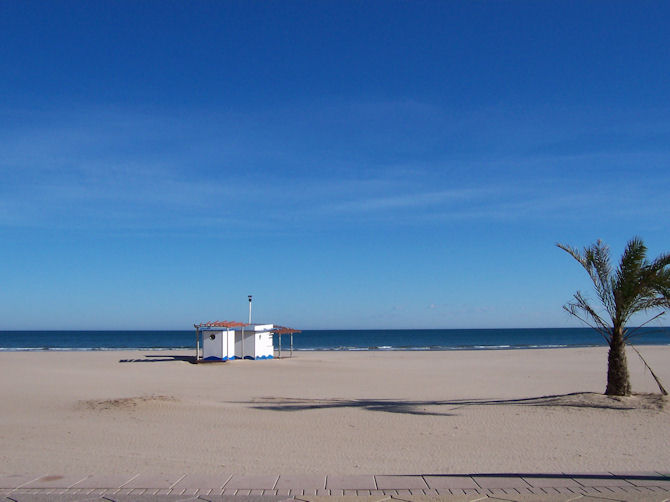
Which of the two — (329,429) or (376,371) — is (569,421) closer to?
(329,429)

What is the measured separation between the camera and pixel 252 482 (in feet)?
19.9

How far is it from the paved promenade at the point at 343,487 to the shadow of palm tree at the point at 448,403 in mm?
5003

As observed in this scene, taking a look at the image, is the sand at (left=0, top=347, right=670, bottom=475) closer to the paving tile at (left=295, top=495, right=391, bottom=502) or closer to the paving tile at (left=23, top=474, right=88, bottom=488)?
the paving tile at (left=23, top=474, right=88, bottom=488)

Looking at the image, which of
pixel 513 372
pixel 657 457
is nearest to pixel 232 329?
pixel 513 372

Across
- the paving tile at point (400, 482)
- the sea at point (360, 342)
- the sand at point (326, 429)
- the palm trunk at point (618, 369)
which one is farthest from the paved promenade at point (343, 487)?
the sea at point (360, 342)

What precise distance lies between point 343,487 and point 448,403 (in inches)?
291

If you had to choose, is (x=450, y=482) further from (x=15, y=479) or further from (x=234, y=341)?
(x=234, y=341)

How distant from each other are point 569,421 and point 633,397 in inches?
110

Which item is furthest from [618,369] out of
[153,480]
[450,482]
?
[153,480]

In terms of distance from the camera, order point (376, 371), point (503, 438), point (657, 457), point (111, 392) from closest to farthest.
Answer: point (657, 457), point (503, 438), point (111, 392), point (376, 371)

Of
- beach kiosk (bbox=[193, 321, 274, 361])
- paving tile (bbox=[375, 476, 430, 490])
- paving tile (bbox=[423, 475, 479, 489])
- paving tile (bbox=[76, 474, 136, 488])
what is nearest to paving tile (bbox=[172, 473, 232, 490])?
paving tile (bbox=[76, 474, 136, 488])

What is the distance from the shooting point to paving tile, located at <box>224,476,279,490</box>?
586 cm

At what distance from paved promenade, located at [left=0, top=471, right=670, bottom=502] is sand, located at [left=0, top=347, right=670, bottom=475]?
0.50m

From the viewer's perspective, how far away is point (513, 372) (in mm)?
23531
